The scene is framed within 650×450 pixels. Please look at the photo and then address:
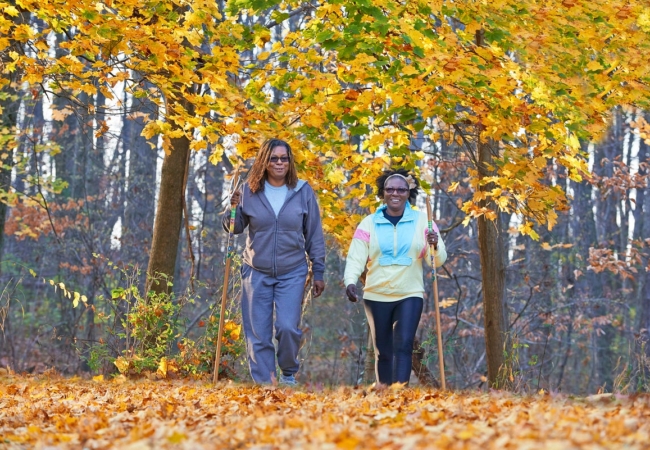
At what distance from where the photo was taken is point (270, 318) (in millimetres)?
7469

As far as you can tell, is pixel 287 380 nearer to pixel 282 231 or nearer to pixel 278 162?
pixel 282 231

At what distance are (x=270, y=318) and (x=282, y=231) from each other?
0.71m

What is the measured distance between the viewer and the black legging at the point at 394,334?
24.1ft

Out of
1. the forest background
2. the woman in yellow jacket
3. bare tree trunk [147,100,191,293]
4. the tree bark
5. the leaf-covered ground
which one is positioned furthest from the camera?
bare tree trunk [147,100,191,293]

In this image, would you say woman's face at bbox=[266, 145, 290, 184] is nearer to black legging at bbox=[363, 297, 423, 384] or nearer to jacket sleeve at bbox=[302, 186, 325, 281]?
jacket sleeve at bbox=[302, 186, 325, 281]

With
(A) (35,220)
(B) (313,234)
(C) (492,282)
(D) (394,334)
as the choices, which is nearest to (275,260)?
(B) (313,234)

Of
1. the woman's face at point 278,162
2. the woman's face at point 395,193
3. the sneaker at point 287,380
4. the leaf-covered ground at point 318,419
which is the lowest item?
the sneaker at point 287,380

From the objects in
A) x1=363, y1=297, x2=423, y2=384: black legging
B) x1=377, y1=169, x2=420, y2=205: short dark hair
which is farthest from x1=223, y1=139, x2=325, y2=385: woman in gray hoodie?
x1=377, y1=169, x2=420, y2=205: short dark hair

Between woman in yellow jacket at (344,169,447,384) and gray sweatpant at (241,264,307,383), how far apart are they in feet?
1.54

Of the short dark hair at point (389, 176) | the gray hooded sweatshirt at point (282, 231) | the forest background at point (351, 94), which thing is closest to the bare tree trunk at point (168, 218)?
the forest background at point (351, 94)

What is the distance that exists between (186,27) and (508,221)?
12248 mm

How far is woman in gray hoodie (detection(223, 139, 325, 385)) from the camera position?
739cm

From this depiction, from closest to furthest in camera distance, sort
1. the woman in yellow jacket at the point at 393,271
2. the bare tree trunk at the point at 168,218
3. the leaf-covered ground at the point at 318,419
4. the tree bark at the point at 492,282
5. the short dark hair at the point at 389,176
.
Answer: the leaf-covered ground at the point at 318,419 → the woman in yellow jacket at the point at 393,271 → the short dark hair at the point at 389,176 → the tree bark at the point at 492,282 → the bare tree trunk at the point at 168,218

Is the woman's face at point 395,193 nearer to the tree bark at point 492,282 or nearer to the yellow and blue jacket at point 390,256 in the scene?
the yellow and blue jacket at point 390,256
